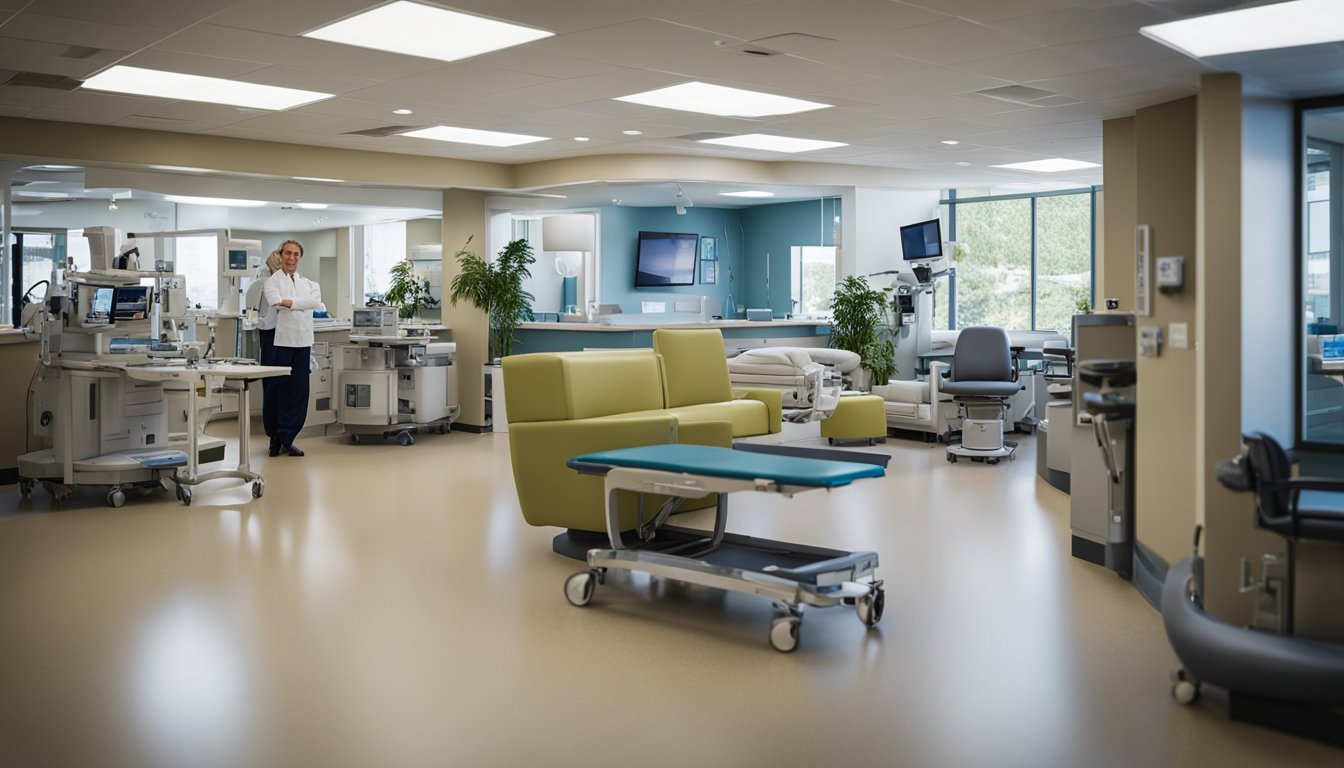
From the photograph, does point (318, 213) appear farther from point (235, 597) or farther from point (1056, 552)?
point (1056, 552)

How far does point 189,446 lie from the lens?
24.8 feet

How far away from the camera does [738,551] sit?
5223 millimetres

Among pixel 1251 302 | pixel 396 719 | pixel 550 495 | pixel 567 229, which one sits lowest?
pixel 396 719

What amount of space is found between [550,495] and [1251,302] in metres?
3.37

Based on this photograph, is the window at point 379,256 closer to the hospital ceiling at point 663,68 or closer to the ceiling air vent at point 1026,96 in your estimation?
the hospital ceiling at point 663,68

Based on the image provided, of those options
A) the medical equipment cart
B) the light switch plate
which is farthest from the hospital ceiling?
the medical equipment cart

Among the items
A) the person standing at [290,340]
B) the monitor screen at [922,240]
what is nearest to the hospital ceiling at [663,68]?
the person standing at [290,340]

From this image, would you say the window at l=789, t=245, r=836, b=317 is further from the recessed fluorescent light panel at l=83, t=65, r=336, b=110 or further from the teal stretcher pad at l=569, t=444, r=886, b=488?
the teal stretcher pad at l=569, t=444, r=886, b=488

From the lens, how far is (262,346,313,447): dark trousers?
31.1 feet

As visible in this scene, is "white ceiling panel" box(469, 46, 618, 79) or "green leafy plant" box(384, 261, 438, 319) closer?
"white ceiling panel" box(469, 46, 618, 79)

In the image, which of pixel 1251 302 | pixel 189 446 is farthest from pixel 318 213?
pixel 1251 302

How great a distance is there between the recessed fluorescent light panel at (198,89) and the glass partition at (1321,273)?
5787 mm

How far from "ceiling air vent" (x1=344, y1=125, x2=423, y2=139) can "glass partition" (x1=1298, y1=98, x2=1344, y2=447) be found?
6.37m

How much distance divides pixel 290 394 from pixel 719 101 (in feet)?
15.0
